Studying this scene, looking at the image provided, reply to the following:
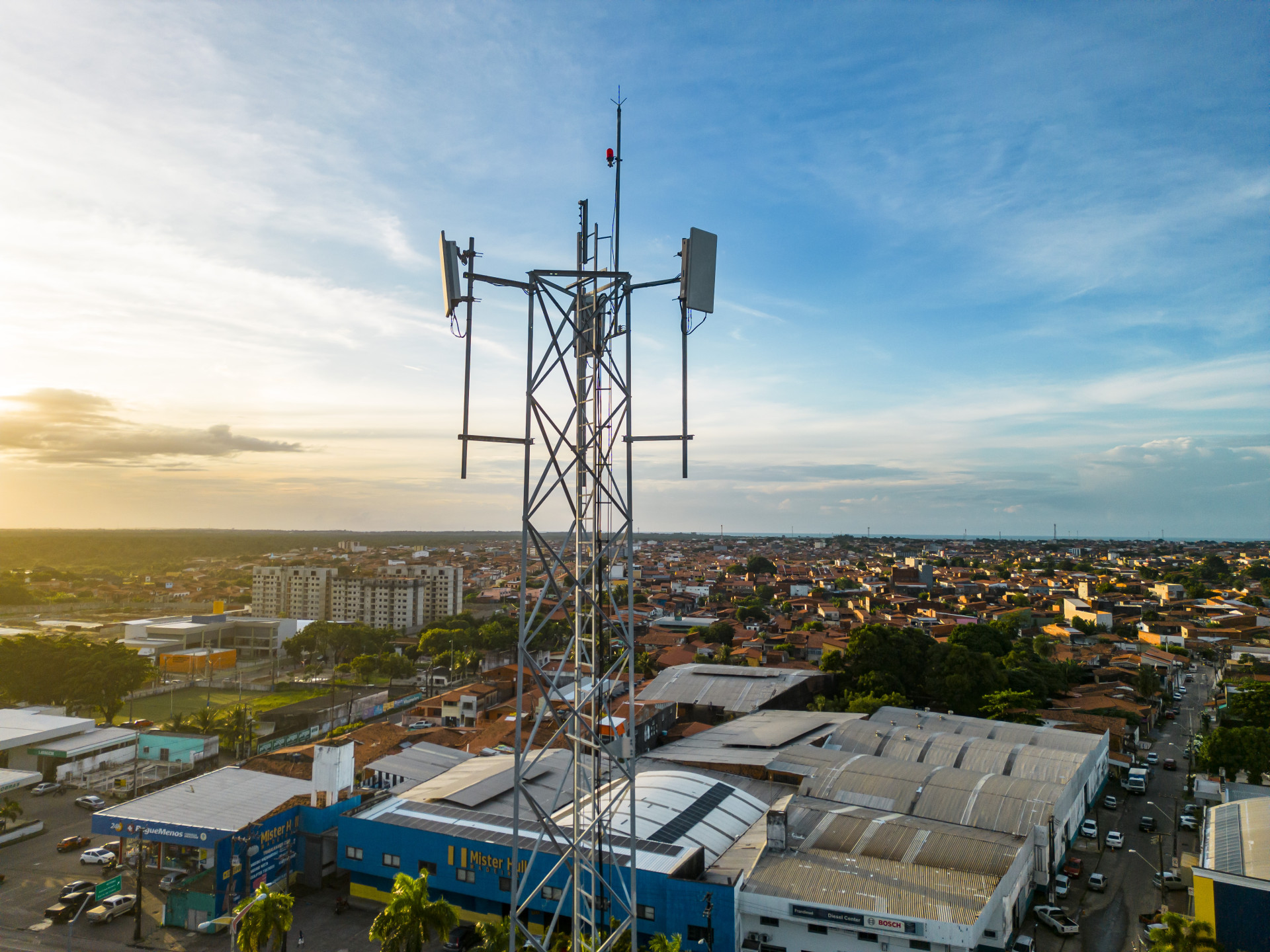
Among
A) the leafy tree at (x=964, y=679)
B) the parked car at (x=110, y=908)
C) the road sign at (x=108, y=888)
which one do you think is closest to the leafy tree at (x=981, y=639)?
the leafy tree at (x=964, y=679)

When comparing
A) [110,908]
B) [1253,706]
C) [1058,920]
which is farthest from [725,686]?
[110,908]

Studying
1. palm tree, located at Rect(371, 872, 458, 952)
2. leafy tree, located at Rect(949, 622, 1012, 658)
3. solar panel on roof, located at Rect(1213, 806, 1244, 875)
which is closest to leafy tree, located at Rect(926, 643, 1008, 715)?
leafy tree, located at Rect(949, 622, 1012, 658)

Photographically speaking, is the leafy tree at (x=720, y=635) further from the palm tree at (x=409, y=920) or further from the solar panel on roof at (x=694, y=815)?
the palm tree at (x=409, y=920)

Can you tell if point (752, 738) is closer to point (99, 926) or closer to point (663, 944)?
point (663, 944)

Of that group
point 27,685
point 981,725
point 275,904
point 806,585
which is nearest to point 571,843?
point 275,904

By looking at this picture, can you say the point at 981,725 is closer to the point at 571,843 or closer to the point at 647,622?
the point at 571,843
